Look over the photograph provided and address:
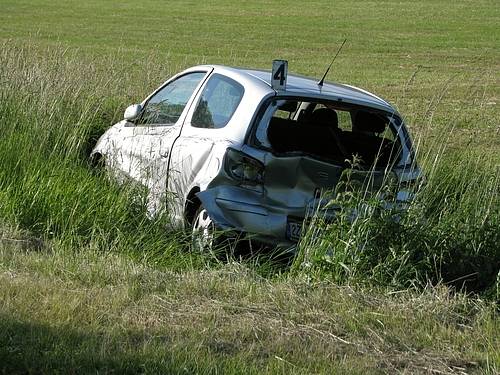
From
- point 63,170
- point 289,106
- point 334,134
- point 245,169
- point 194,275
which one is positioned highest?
point 289,106

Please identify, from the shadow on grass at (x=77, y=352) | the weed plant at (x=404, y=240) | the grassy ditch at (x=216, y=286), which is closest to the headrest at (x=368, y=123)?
the grassy ditch at (x=216, y=286)

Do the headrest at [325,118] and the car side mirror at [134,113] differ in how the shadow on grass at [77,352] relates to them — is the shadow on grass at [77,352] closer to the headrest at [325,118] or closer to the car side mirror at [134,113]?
the headrest at [325,118]

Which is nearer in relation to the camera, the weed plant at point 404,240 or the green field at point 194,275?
the green field at point 194,275

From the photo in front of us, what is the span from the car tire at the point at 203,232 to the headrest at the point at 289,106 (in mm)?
1145

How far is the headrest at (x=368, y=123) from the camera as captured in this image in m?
8.86

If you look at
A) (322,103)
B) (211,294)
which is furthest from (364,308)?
(322,103)

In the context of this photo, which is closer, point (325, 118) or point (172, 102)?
point (325, 118)

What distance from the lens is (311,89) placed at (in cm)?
863

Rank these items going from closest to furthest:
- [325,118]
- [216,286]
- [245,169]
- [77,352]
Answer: [77,352] < [216,286] < [245,169] < [325,118]

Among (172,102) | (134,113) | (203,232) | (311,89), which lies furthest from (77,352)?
(134,113)

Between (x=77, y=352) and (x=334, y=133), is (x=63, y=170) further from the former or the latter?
(x=77, y=352)

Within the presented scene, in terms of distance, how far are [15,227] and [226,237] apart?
1.68m

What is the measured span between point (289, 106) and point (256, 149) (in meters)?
0.85

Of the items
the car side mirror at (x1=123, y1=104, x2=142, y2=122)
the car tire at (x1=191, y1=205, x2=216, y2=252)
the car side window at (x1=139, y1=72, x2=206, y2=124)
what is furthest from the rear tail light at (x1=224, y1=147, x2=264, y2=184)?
the car side mirror at (x1=123, y1=104, x2=142, y2=122)
